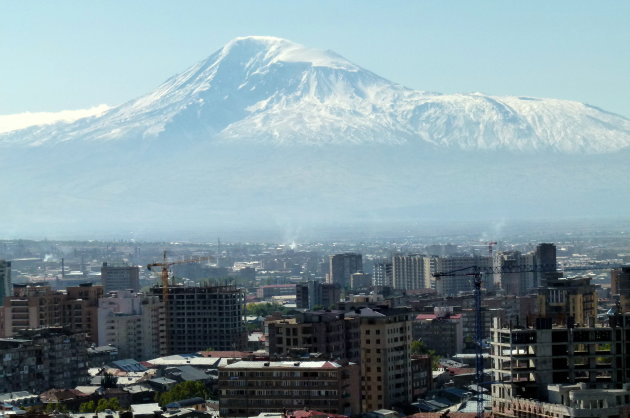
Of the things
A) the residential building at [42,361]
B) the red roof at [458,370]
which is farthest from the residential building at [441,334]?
the residential building at [42,361]

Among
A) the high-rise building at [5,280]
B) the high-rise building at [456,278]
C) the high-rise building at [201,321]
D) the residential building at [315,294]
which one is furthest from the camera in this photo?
the high-rise building at [456,278]

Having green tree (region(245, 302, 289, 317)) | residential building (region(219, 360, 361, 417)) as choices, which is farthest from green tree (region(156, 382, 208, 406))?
green tree (region(245, 302, 289, 317))

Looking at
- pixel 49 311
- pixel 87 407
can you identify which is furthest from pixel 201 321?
pixel 87 407

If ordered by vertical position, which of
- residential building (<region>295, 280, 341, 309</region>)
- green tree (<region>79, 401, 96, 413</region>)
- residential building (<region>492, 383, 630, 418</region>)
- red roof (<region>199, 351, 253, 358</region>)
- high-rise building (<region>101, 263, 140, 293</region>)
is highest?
high-rise building (<region>101, 263, 140, 293</region>)

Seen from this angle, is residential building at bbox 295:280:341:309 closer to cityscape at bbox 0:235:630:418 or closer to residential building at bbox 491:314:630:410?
cityscape at bbox 0:235:630:418

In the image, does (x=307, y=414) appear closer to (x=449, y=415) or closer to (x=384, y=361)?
(x=449, y=415)

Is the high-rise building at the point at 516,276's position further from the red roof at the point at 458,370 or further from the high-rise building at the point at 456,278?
the red roof at the point at 458,370
